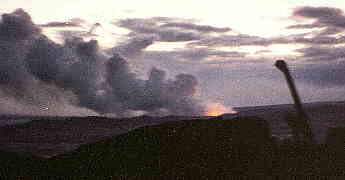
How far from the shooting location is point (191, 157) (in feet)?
49.3

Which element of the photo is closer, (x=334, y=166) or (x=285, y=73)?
(x=334, y=166)

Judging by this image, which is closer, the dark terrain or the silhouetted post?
the dark terrain

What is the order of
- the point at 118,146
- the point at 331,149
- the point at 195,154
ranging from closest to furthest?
1. the point at 195,154
2. the point at 118,146
3. the point at 331,149

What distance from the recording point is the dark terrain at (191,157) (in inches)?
567

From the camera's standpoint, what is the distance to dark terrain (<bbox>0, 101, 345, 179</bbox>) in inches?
567

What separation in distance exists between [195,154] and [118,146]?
10.8ft

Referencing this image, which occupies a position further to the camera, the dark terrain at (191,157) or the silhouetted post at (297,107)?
the silhouetted post at (297,107)

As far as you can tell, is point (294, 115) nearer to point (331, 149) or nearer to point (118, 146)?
point (331, 149)

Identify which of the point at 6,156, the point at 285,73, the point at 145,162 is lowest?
the point at 6,156

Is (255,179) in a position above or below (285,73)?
below

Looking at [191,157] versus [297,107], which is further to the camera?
[297,107]

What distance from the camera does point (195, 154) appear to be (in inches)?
598

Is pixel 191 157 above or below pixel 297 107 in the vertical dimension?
below

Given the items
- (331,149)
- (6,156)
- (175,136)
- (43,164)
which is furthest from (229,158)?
(6,156)
